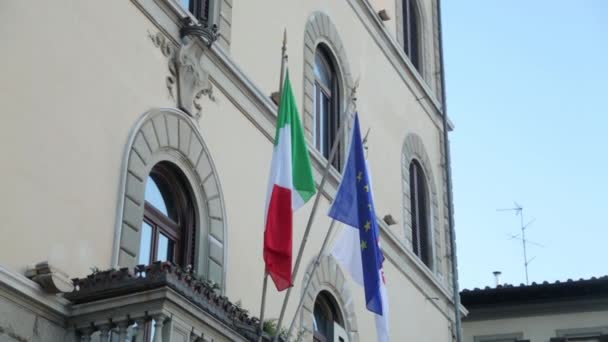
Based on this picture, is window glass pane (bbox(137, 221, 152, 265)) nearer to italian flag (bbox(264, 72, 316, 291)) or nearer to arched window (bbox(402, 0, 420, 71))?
italian flag (bbox(264, 72, 316, 291))

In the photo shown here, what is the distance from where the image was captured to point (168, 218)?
13.6 metres

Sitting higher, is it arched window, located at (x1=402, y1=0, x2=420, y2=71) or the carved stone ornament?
arched window, located at (x1=402, y1=0, x2=420, y2=71)

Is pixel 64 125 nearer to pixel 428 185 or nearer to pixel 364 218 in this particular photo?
pixel 364 218

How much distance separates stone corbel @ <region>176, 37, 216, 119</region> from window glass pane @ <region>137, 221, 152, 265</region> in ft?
5.05

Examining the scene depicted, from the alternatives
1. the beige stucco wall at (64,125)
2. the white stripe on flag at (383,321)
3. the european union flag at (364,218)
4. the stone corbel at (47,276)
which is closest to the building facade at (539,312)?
the white stripe on flag at (383,321)

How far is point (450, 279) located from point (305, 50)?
646 cm

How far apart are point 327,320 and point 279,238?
442cm

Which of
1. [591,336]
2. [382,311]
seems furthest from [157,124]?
[591,336]

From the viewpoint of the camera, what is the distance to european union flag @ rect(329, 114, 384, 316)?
14.7m

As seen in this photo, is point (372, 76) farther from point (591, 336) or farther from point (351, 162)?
point (591, 336)

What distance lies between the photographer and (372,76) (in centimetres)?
2069

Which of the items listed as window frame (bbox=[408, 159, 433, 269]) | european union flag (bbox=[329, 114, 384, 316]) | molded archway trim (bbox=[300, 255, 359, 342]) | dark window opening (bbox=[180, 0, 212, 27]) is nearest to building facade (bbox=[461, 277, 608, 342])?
window frame (bbox=[408, 159, 433, 269])

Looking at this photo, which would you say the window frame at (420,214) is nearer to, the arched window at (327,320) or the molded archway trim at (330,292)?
the molded archway trim at (330,292)

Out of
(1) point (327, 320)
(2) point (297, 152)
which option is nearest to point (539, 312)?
(1) point (327, 320)
